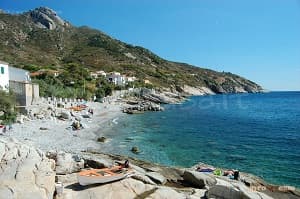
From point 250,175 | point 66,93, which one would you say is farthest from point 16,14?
point 250,175

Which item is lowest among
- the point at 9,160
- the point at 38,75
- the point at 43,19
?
the point at 9,160

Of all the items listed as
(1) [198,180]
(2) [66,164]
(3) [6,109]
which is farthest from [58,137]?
(1) [198,180]

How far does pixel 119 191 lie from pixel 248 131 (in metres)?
34.2

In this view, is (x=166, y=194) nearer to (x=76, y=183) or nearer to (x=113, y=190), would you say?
(x=113, y=190)

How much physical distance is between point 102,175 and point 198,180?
562 cm

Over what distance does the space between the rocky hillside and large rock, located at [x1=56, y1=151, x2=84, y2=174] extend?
346 feet

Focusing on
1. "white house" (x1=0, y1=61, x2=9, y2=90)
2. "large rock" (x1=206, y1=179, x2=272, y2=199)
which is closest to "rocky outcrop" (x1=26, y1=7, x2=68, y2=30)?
"white house" (x1=0, y1=61, x2=9, y2=90)

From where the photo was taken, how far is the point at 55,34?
571 feet

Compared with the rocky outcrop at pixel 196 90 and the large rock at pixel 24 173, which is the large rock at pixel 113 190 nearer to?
the large rock at pixel 24 173

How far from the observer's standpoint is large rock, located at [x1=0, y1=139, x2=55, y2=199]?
13.0 metres

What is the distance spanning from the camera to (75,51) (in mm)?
163750

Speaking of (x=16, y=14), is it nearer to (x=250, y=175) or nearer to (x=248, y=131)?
(x=248, y=131)

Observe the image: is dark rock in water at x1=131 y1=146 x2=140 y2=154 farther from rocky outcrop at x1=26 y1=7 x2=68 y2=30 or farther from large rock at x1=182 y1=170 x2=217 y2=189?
rocky outcrop at x1=26 y1=7 x2=68 y2=30

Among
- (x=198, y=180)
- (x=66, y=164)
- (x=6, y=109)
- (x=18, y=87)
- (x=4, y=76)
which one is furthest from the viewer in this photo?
(x=18, y=87)
